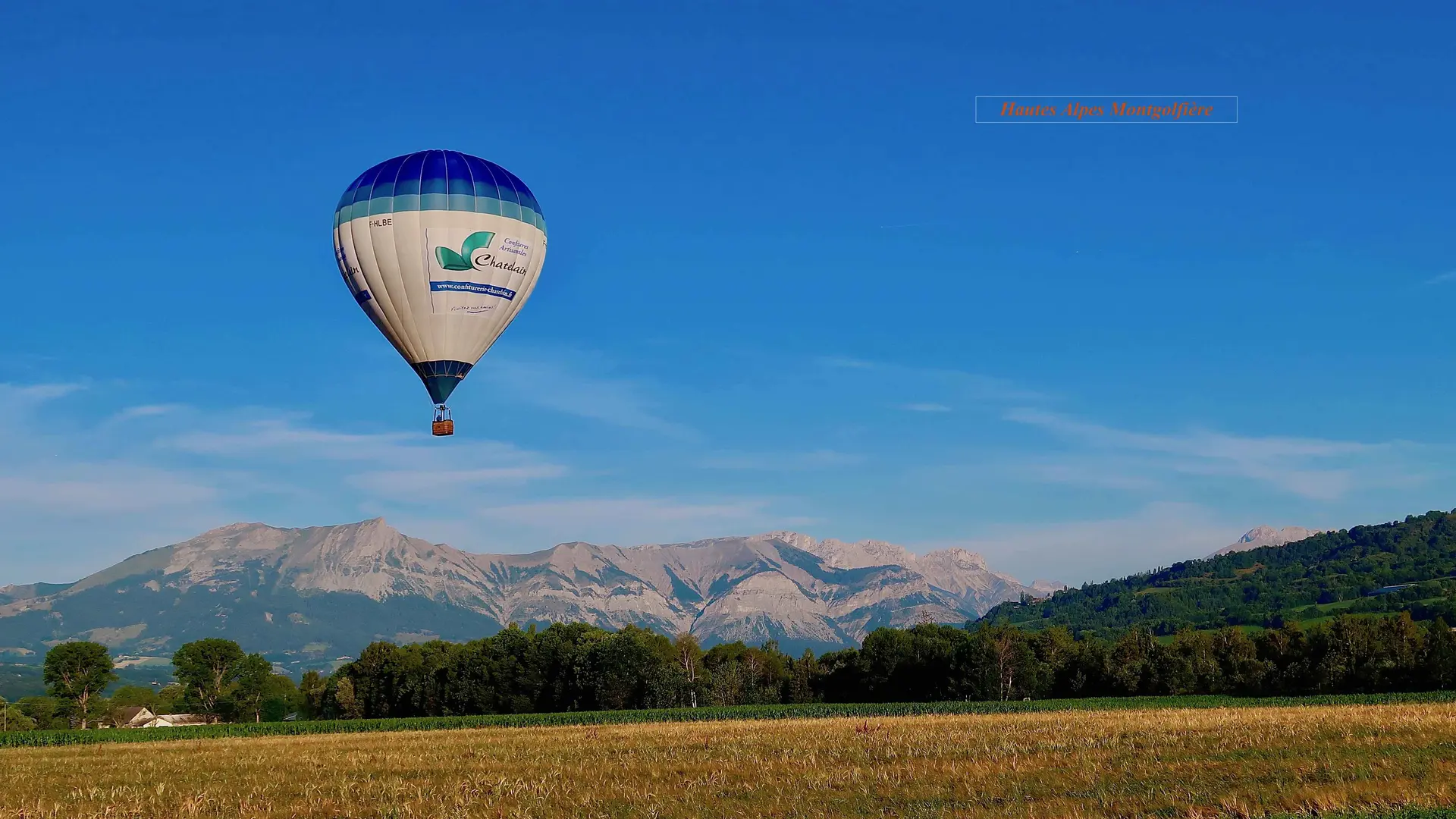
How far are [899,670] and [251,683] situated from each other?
99.8 m

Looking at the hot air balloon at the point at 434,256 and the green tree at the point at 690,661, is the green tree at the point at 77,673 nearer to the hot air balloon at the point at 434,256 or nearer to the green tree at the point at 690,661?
the green tree at the point at 690,661

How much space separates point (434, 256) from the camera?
66562 millimetres

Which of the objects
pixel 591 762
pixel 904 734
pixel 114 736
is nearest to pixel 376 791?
pixel 591 762

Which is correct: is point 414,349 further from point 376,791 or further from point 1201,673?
point 1201,673

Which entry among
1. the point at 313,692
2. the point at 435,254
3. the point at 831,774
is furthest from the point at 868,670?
the point at 831,774

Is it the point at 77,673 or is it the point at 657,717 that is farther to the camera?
the point at 77,673

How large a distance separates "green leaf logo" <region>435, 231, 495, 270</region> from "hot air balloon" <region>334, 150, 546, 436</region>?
0.04 m

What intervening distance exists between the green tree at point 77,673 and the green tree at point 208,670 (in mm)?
14240

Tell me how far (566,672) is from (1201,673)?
78615 mm

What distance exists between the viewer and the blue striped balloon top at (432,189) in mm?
67062

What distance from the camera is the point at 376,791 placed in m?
33.9

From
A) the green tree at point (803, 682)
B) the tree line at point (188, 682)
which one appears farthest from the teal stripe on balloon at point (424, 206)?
the tree line at point (188, 682)

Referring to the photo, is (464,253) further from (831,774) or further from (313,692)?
(313,692)

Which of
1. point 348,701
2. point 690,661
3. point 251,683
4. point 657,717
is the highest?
point 690,661
